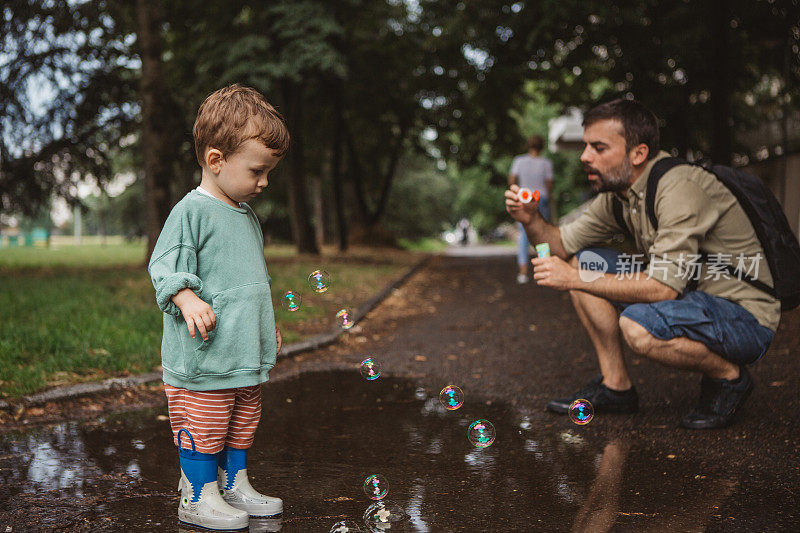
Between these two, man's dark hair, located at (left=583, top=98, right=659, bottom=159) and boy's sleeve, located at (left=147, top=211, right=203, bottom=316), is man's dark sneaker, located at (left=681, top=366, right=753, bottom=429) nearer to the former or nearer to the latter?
man's dark hair, located at (left=583, top=98, right=659, bottom=159)

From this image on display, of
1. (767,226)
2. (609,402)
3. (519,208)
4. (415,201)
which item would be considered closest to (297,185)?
(609,402)

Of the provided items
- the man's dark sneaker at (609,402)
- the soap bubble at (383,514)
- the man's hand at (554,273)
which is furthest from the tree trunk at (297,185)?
the soap bubble at (383,514)

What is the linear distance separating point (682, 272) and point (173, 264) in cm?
261

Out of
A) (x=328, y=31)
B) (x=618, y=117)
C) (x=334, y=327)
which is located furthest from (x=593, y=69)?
(x=618, y=117)

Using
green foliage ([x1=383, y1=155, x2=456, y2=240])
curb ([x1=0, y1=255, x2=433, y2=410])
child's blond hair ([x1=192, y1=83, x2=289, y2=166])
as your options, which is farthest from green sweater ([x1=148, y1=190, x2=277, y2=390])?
green foliage ([x1=383, y1=155, x2=456, y2=240])

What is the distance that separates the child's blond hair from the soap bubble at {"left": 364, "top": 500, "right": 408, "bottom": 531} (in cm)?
146

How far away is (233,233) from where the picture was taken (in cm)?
300

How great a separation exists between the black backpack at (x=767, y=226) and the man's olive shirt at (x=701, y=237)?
3 centimetres

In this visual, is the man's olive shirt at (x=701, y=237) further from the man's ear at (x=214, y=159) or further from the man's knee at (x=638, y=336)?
the man's ear at (x=214, y=159)

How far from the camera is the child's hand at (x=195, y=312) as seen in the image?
270 centimetres

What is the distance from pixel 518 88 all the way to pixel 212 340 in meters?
15.4

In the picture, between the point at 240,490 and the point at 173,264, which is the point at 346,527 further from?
the point at 173,264

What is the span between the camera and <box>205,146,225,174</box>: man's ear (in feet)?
9.57

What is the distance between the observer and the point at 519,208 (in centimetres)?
420
